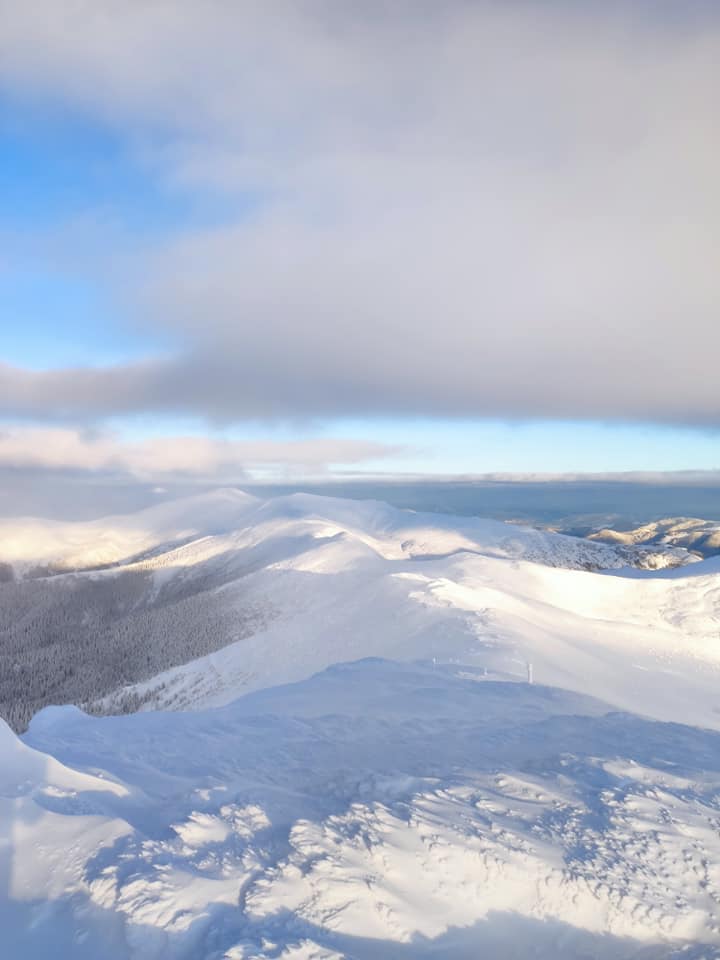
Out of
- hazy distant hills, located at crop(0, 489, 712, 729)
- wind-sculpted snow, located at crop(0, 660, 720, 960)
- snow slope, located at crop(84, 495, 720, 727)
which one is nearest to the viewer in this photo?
wind-sculpted snow, located at crop(0, 660, 720, 960)

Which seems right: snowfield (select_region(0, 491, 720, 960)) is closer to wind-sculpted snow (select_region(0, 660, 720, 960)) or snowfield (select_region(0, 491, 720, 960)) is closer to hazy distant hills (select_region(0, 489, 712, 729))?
wind-sculpted snow (select_region(0, 660, 720, 960))

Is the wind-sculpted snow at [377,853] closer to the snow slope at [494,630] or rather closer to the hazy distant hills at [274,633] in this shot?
the snow slope at [494,630]

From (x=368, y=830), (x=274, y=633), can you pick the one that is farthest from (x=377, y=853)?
(x=274, y=633)

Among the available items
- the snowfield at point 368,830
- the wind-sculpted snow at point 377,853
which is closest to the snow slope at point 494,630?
the snowfield at point 368,830

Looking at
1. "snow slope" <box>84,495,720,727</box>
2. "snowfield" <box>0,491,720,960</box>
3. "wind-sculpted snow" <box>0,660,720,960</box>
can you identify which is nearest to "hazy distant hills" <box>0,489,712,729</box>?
"snow slope" <box>84,495,720,727</box>

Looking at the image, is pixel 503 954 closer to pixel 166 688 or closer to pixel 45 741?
pixel 45 741

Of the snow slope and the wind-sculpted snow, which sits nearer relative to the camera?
the wind-sculpted snow

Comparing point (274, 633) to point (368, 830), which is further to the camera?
point (274, 633)

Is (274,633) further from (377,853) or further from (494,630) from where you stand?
(377,853)
